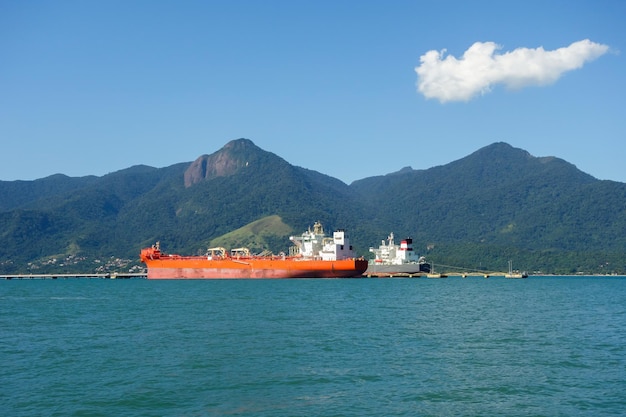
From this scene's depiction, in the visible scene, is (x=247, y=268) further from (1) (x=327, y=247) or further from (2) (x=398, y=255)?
(2) (x=398, y=255)

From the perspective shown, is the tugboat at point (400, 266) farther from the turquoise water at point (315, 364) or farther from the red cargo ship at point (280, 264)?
the turquoise water at point (315, 364)

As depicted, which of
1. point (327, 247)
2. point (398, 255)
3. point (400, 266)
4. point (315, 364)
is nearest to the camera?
point (315, 364)

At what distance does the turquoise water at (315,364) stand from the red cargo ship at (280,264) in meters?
72.6

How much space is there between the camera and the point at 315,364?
1277 inches

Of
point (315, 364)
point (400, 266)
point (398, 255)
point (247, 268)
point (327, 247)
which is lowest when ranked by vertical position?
point (315, 364)

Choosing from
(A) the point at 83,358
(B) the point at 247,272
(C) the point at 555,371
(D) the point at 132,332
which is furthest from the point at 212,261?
(C) the point at 555,371

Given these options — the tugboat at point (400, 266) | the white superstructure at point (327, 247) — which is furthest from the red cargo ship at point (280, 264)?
the tugboat at point (400, 266)

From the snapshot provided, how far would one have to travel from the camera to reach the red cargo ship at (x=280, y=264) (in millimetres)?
130750

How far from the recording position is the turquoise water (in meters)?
25.0

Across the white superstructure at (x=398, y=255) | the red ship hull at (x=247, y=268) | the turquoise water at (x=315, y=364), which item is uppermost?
the white superstructure at (x=398, y=255)

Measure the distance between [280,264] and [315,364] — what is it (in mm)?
99725

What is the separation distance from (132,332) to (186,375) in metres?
16.9

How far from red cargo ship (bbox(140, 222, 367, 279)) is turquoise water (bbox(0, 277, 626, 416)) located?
72.6 meters

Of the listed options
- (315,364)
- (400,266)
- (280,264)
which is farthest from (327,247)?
(315,364)
